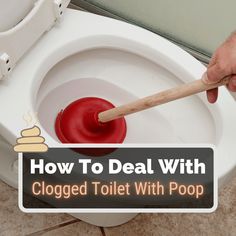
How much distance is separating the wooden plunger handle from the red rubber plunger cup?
0.13ft

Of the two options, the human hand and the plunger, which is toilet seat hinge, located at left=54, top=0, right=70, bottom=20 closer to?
the plunger

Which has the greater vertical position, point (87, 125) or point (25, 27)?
point (25, 27)

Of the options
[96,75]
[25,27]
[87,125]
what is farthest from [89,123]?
[25,27]

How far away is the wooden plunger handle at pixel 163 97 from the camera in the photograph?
2.65 ft

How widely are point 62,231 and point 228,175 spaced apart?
1.66 feet

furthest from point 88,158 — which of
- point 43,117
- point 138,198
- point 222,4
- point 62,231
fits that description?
point 222,4

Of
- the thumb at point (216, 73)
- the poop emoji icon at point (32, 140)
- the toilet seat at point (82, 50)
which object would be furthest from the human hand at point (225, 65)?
the poop emoji icon at point (32, 140)

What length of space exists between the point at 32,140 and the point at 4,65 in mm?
151

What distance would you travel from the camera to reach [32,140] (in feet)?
2.83

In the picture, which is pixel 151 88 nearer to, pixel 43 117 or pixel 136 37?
pixel 136 37

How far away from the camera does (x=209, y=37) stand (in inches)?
54.0

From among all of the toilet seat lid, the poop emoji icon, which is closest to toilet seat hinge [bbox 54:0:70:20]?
the toilet seat lid

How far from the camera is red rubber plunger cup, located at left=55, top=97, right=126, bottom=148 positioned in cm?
103

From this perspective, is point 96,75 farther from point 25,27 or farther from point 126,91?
point 25,27
